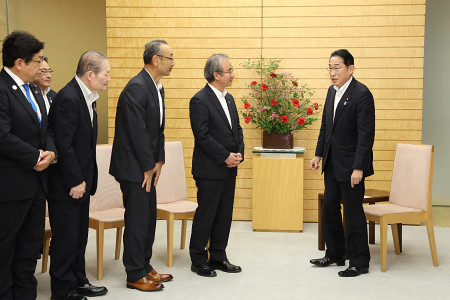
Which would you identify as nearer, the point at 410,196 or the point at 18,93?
the point at 18,93

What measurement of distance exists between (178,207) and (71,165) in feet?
4.58

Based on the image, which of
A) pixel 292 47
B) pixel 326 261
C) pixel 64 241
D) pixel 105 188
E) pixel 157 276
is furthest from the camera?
pixel 292 47

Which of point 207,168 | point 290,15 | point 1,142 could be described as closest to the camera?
point 1,142

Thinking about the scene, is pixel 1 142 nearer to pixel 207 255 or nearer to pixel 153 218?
pixel 153 218

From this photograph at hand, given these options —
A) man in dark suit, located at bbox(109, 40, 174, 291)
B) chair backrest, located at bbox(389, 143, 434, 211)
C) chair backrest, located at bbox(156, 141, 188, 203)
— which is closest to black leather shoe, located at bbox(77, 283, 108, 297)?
man in dark suit, located at bbox(109, 40, 174, 291)

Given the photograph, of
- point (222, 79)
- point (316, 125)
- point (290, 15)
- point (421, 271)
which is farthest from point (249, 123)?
point (421, 271)

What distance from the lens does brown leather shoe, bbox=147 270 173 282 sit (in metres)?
3.92

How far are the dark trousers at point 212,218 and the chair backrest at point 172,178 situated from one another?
64cm

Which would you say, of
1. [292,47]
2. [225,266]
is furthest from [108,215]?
[292,47]

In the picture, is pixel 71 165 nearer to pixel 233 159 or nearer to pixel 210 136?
pixel 210 136

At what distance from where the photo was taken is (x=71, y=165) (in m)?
3.36

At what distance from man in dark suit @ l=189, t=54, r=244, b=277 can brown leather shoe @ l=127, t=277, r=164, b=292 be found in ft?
1.47

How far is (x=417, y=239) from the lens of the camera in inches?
210

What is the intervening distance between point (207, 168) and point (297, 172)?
5.76 feet
